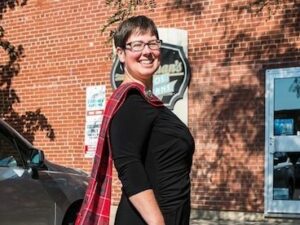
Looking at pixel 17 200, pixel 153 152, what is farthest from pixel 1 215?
pixel 153 152

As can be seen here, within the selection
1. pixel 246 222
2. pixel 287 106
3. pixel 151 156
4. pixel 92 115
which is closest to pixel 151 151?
pixel 151 156

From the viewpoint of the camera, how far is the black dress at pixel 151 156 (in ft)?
8.00

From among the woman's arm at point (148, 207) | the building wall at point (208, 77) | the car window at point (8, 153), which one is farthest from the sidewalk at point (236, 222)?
the woman's arm at point (148, 207)

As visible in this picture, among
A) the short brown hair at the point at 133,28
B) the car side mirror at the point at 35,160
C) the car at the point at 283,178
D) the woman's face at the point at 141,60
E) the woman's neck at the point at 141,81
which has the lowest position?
the car at the point at 283,178

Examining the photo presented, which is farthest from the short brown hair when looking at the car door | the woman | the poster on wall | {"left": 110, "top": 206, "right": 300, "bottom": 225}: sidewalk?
the poster on wall

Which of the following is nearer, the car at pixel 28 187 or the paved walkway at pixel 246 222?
the car at pixel 28 187

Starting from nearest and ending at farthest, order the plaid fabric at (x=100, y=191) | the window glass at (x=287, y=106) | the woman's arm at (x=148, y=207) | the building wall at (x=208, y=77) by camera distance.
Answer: the woman's arm at (x=148, y=207)
the plaid fabric at (x=100, y=191)
the window glass at (x=287, y=106)
the building wall at (x=208, y=77)

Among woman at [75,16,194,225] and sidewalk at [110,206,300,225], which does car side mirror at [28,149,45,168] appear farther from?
sidewalk at [110,206,300,225]

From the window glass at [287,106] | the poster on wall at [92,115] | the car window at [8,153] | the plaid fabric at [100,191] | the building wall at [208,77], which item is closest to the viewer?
the plaid fabric at [100,191]

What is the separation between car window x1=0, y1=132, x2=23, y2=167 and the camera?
551 centimetres

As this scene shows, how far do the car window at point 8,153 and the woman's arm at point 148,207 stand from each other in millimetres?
3294

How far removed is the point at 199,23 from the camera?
10.0 meters

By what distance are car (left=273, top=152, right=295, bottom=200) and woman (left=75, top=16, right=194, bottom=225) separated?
679 cm

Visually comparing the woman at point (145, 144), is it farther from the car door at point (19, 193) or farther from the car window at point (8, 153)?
the car window at point (8, 153)
